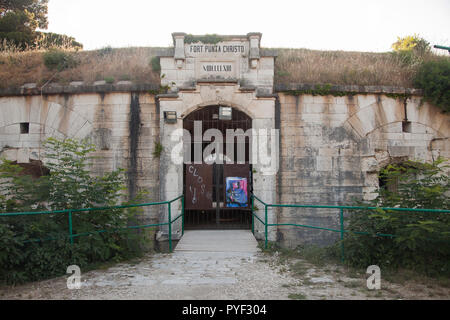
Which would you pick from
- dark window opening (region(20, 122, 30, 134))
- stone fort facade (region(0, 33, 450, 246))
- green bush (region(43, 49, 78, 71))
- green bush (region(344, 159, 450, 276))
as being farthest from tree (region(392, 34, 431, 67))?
dark window opening (region(20, 122, 30, 134))

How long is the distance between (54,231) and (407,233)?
243 inches

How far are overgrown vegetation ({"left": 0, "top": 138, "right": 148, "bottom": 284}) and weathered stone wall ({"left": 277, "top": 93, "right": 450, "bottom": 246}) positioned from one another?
14.5 feet

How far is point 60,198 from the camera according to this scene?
634cm

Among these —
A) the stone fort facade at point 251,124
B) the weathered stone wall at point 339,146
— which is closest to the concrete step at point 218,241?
the stone fort facade at point 251,124

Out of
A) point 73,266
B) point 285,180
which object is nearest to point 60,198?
point 73,266

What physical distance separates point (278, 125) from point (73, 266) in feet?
20.2

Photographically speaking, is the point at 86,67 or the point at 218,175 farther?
the point at 86,67

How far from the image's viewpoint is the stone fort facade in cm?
898

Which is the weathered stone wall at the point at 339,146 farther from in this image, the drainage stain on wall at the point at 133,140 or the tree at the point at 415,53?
the drainage stain on wall at the point at 133,140

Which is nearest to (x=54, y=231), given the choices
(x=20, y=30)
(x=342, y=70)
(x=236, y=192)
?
(x=236, y=192)

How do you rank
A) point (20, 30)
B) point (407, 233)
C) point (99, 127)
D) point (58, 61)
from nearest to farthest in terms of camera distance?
point (407, 233), point (99, 127), point (58, 61), point (20, 30)

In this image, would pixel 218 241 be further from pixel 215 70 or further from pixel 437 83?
pixel 437 83

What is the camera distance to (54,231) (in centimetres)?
583

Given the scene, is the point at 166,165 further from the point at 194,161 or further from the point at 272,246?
the point at 272,246
